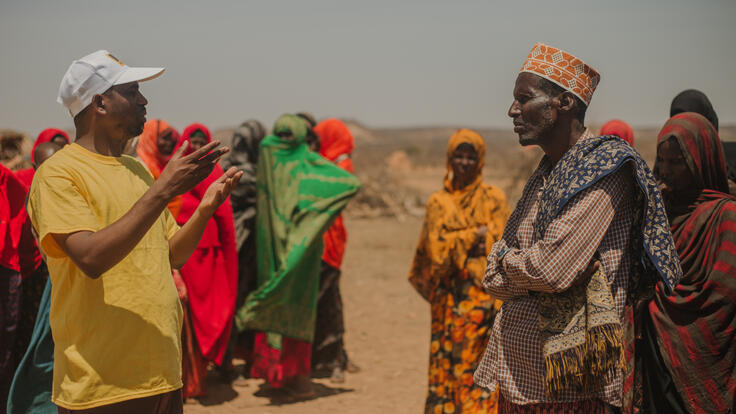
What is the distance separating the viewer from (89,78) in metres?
2.64

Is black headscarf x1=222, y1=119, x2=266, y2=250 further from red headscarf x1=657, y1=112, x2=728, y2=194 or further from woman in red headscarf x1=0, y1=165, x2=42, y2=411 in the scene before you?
red headscarf x1=657, y1=112, x2=728, y2=194

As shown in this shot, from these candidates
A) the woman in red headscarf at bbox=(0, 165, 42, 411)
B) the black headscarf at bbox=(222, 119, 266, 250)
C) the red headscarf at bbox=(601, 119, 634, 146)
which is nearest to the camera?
the woman in red headscarf at bbox=(0, 165, 42, 411)

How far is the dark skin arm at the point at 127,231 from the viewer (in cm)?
235

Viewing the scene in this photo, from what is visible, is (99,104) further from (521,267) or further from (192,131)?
(192,131)

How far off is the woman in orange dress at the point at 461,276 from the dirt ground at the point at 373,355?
1.21m

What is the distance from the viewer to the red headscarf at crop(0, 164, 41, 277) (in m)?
4.42

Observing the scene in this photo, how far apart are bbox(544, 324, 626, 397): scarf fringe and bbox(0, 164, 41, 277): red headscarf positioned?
3.53 metres

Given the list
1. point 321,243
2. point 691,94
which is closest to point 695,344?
point 691,94

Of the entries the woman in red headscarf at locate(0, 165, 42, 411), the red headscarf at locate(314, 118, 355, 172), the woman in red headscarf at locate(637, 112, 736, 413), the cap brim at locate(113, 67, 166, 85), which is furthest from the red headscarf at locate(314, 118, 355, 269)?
the cap brim at locate(113, 67, 166, 85)

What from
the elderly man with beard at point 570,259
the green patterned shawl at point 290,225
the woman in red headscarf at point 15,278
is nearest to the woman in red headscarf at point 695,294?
the elderly man with beard at point 570,259

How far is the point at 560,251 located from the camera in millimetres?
2471

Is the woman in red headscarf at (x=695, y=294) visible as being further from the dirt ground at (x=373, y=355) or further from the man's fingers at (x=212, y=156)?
the dirt ground at (x=373, y=355)

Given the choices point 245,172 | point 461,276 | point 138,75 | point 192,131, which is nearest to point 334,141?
Result: point 245,172

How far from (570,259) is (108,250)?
5.34 feet
